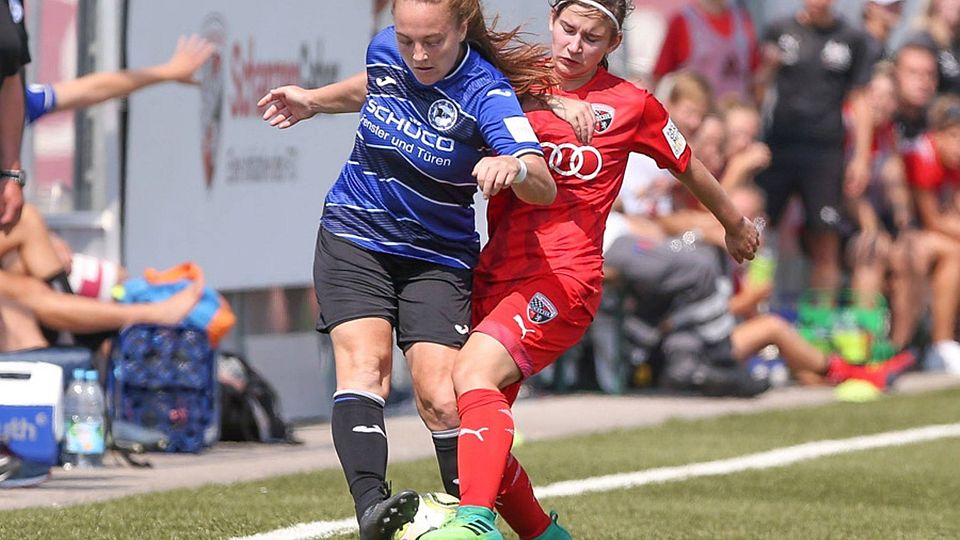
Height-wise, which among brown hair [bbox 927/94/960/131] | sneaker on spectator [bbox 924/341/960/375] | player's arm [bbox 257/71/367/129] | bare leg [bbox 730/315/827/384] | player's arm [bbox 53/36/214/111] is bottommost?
sneaker on spectator [bbox 924/341/960/375]

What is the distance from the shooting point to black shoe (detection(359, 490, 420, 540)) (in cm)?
570

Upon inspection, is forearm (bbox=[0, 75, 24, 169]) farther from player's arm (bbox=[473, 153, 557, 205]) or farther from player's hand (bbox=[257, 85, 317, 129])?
player's arm (bbox=[473, 153, 557, 205])

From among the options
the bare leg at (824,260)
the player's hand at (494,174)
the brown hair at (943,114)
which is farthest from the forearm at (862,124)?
the player's hand at (494,174)

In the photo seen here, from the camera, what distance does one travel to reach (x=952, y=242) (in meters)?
15.2

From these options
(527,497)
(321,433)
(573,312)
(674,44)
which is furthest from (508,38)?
(674,44)

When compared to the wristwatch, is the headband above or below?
above

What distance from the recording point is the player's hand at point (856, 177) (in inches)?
565

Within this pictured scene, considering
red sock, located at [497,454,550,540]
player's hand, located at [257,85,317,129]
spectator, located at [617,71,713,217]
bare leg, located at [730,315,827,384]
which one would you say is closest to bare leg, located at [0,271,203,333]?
player's hand, located at [257,85,317,129]

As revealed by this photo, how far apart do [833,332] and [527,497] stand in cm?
810

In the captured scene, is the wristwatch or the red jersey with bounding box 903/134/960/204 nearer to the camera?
the wristwatch

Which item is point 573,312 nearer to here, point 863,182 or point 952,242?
point 863,182

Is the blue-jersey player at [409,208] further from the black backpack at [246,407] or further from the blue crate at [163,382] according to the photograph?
the black backpack at [246,407]

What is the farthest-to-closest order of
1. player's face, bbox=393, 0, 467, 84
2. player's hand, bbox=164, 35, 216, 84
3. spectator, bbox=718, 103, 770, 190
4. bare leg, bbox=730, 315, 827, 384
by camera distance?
spectator, bbox=718, 103, 770, 190 < bare leg, bbox=730, 315, 827, 384 < player's hand, bbox=164, 35, 216, 84 < player's face, bbox=393, 0, 467, 84

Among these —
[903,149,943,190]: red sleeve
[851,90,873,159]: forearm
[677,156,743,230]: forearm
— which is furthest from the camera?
[903,149,943,190]: red sleeve
